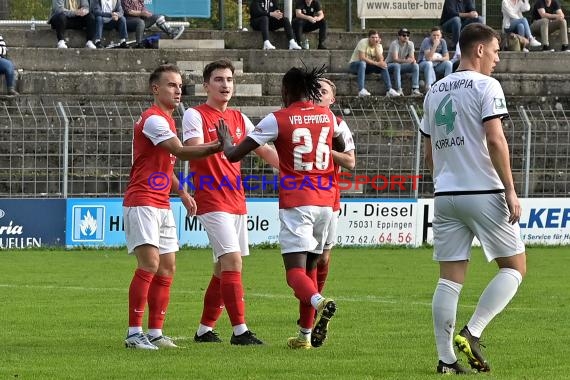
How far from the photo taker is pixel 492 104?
8172 mm

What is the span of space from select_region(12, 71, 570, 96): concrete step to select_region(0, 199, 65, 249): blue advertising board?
4.90m

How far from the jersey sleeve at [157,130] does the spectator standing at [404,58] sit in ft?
59.9

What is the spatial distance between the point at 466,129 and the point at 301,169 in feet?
6.29

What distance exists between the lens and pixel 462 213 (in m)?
8.31

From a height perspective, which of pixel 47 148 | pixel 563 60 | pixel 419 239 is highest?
pixel 563 60

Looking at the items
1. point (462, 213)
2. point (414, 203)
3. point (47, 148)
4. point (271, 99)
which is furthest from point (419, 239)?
point (462, 213)

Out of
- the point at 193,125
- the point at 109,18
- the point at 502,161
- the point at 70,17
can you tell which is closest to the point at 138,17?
the point at 109,18

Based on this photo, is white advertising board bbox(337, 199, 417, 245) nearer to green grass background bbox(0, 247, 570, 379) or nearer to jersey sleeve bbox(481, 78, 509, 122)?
green grass background bbox(0, 247, 570, 379)

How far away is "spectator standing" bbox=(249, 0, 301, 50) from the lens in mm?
29609

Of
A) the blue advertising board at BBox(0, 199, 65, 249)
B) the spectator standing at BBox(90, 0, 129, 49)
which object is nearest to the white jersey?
the blue advertising board at BBox(0, 199, 65, 249)

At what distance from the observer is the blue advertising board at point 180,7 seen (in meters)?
29.5

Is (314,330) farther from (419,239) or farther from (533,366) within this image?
(419,239)

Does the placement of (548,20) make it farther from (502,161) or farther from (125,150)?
A: (502,161)

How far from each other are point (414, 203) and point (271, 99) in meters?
4.82
